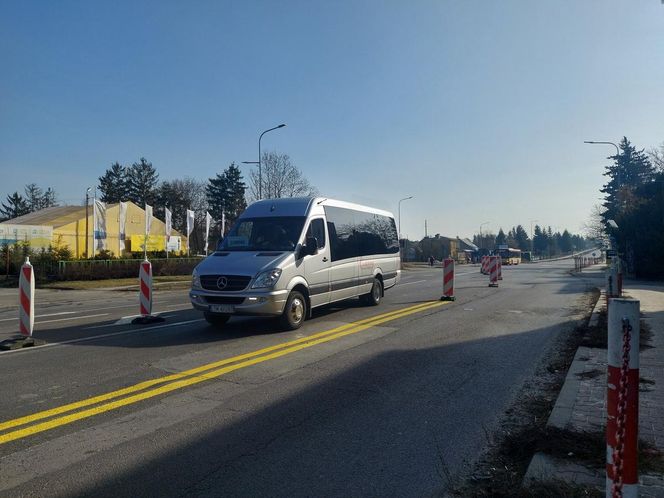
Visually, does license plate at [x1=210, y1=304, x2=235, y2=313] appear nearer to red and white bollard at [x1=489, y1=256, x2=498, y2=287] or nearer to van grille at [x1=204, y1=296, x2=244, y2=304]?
van grille at [x1=204, y1=296, x2=244, y2=304]

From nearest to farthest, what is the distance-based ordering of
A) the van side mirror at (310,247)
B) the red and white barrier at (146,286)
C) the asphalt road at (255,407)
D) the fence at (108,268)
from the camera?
the asphalt road at (255,407) → the van side mirror at (310,247) → the red and white barrier at (146,286) → the fence at (108,268)

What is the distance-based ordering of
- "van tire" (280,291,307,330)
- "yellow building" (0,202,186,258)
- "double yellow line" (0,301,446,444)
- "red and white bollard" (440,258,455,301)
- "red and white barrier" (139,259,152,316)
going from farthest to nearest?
"yellow building" (0,202,186,258), "red and white bollard" (440,258,455,301), "red and white barrier" (139,259,152,316), "van tire" (280,291,307,330), "double yellow line" (0,301,446,444)

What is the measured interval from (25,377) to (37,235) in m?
36.2

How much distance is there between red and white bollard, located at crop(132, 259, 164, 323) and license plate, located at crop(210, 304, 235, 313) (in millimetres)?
2254

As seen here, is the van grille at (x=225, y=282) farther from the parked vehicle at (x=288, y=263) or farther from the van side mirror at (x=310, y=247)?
the van side mirror at (x=310, y=247)

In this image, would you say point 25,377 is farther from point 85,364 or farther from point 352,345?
point 352,345

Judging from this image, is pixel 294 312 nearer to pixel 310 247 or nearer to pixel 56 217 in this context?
pixel 310 247

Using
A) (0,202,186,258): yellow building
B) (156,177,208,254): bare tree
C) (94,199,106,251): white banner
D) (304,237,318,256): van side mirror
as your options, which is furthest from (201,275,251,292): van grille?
(156,177,208,254): bare tree

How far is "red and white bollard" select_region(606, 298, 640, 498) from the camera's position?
2594 millimetres

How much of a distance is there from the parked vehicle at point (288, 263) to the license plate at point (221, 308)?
1cm

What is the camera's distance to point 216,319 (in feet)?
33.2

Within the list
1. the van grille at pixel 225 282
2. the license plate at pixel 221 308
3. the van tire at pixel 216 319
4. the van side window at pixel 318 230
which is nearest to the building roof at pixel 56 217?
the van tire at pixel 216 319

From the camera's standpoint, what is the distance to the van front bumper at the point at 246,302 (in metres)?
8.80

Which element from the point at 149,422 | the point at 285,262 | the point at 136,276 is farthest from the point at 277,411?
the point at 136,276
